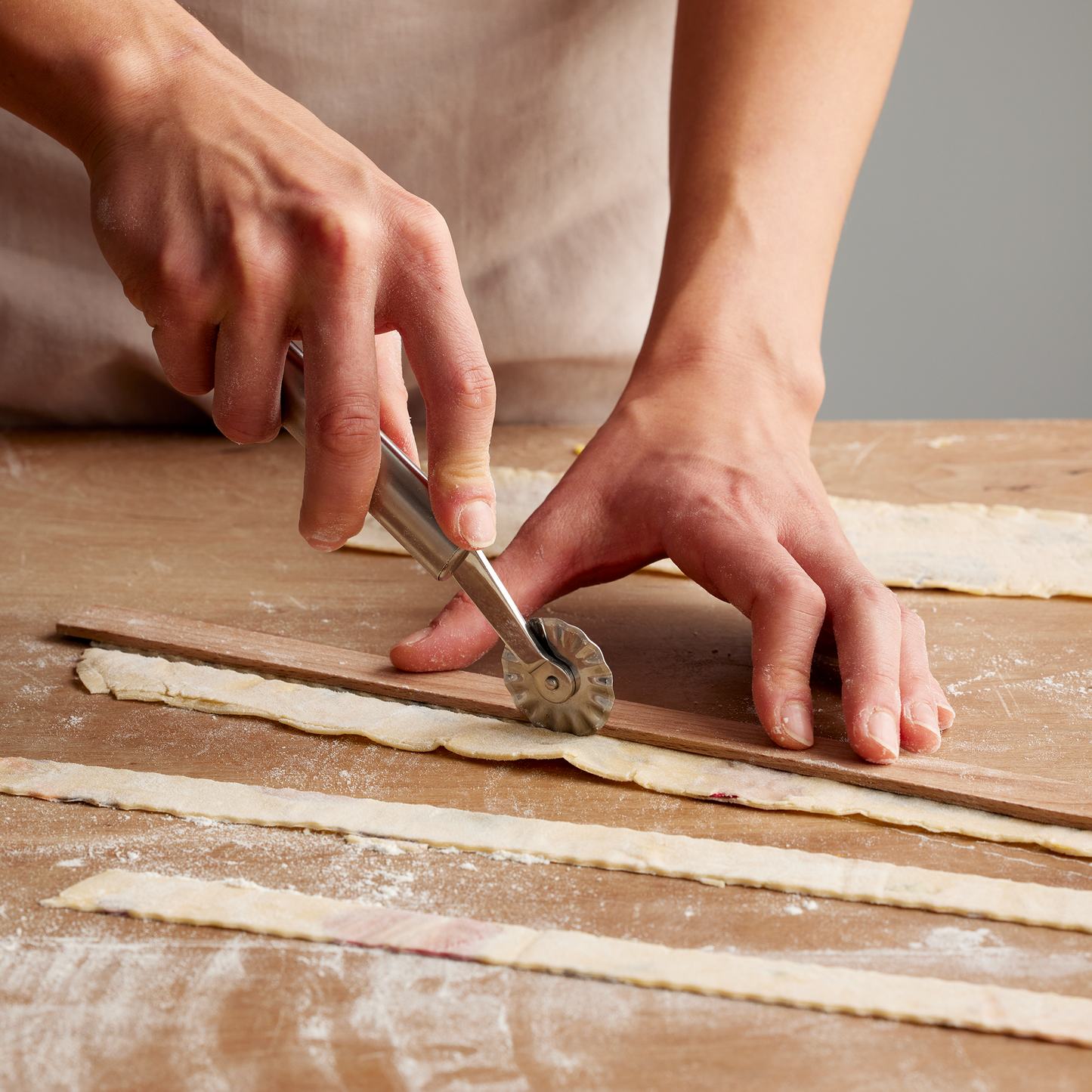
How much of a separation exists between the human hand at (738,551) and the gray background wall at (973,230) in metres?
3.49

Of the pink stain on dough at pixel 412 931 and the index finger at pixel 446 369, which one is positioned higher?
the index finger at pixel 446 369

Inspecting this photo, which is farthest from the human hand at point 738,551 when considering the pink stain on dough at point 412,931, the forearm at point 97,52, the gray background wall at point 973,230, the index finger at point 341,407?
the gray background wall at point 973,230

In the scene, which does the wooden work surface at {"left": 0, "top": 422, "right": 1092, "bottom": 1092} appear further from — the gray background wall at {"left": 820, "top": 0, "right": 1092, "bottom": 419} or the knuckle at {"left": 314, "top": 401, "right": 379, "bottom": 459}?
the gray background wall at {"left": 820, "top": 0, "right": 1092, "bottom": 419}

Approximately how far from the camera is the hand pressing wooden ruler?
33.6 inches

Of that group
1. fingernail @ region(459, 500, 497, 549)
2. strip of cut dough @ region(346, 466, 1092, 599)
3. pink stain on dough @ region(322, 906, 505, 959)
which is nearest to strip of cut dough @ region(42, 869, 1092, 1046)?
pink stain on dough @ region(322, 906, 505, 959)

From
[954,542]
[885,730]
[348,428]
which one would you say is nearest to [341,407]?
[348,428]

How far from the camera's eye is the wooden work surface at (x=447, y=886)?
0.61m

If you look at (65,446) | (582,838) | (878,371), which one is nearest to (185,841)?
(582,838)

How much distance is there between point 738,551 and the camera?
1067 millimetres

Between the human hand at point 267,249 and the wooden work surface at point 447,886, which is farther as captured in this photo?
the human hand at point 267,249

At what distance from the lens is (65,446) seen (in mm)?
1775

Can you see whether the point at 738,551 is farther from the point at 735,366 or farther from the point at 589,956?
the point at 589,956

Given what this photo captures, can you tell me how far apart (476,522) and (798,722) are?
325mm

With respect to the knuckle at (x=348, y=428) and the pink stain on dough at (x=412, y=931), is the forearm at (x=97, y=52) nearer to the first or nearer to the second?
the knuckle at (x=348, y=428)
